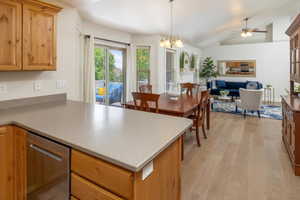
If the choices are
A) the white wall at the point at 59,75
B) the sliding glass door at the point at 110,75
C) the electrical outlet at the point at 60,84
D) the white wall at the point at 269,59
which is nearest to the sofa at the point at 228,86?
the white wall at the point at 269,59

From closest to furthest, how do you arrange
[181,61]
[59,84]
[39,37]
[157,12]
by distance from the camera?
[39,37]
[59,84]
[157,12]
[181,61]

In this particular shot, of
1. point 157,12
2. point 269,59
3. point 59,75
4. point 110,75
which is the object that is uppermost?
point 157,12

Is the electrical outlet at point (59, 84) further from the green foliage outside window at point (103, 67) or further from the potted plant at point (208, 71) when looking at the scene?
the potted plant at point (208, 71)

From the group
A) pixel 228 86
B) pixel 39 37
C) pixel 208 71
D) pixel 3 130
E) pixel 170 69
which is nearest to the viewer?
pixel 3 130

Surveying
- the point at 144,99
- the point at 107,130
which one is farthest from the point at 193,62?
the point at 107,130

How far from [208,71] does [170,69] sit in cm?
389

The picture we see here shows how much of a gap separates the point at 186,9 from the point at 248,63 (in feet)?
21.2

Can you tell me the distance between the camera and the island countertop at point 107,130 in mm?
1117

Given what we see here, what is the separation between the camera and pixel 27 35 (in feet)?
7.09

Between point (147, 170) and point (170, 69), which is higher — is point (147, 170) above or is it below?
below

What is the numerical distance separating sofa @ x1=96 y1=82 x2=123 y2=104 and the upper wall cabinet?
260 centimetres

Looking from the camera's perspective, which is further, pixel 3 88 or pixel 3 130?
pixel 3 88

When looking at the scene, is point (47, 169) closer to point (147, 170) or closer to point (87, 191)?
point (87, 191)

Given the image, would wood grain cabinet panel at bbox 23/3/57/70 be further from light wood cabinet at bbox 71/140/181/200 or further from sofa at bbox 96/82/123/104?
sofa at bbox 96/82/123/104
